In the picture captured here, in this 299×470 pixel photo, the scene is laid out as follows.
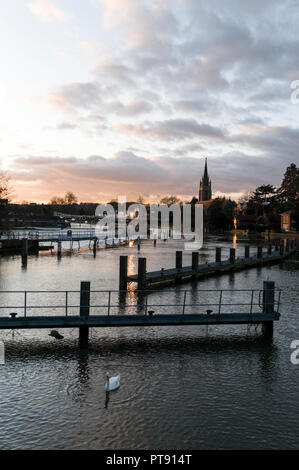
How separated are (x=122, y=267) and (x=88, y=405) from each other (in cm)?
1860

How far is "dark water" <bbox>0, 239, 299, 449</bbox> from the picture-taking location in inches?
395

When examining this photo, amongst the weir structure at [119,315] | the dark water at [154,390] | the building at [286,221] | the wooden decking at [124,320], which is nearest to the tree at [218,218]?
the building at [286,221]

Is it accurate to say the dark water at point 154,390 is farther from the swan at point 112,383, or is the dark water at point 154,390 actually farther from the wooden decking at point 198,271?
the wooden decking at point 198,271

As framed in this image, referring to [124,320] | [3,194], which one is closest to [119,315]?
[124,320]

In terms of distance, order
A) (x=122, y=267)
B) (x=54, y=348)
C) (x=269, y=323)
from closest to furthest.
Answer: (x=54, y=348) → (x=269, y=323) → (x=122, y=267)

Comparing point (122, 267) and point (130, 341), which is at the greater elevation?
point (122, 267)

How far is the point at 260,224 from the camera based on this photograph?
13938 centimetres

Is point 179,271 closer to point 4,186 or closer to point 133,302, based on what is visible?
point 133,302

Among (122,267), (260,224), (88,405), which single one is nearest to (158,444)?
(88,405)

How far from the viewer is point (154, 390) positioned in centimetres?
1262

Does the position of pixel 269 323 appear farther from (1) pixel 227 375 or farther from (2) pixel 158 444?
(2) pixel 158 444

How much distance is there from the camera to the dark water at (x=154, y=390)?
10.0 m
